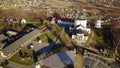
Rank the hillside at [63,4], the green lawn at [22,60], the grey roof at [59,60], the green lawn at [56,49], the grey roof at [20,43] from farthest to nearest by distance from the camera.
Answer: the hillside at [63,4] < the grey roof at [20,43] < the green lawn at [56,49] < the green lawn at [22,60] < the grey roof at [59,60]

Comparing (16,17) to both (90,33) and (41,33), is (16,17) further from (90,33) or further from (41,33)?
(90,33)

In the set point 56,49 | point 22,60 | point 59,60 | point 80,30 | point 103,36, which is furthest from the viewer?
point 103,36

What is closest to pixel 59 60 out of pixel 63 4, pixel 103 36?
pixel 103 36

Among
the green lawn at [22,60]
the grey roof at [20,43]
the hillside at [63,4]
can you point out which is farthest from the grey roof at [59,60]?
the hillside at [63,4]

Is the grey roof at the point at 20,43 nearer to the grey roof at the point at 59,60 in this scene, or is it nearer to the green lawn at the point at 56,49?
the green lawn at the point at 56,49

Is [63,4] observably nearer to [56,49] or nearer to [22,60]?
[56,49]

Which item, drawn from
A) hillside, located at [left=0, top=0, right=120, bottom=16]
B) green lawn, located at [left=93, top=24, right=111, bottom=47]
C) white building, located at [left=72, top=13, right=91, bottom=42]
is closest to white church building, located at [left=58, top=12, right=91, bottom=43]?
white building, located at [left=72, top=13, right=91, bottom=42]

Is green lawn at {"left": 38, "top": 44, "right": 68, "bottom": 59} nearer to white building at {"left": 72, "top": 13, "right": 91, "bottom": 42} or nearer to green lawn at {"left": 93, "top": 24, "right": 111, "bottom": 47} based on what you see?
white building at {"left": 72, "top": 13, "right": 91, "bottom": 42}
